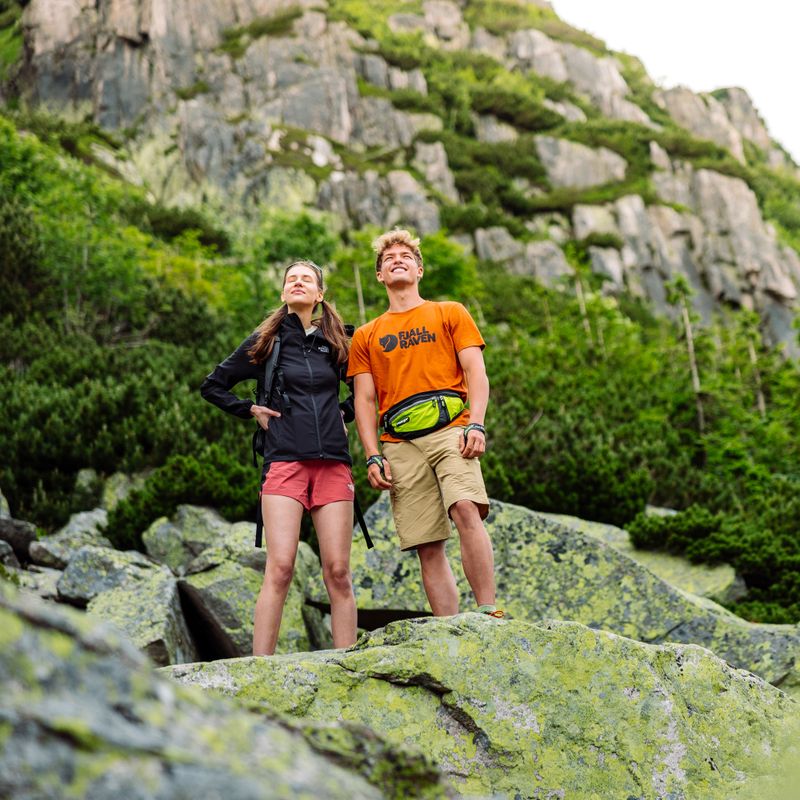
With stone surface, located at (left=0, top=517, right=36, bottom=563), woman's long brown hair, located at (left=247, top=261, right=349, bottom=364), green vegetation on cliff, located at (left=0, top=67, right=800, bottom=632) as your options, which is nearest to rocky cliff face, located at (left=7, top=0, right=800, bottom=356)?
green vegetation on cliff, located at (left=0, top=67, right=800, bottom=632)

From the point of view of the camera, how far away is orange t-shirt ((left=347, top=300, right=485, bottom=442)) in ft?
12.6

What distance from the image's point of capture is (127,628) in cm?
468

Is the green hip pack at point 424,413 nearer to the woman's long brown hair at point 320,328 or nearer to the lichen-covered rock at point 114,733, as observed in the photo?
the woman's long brown hair at point 320,328

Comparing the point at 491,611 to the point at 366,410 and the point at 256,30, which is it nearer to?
the point at 366,410

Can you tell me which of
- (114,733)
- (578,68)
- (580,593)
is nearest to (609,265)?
(580,593)

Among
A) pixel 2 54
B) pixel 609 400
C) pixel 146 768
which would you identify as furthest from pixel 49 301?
pixel 2 54

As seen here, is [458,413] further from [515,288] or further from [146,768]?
[515,288]

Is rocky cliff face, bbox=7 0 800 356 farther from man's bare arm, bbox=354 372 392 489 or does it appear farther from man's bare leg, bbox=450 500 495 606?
man's bare leg, bbox=450 500 495 606

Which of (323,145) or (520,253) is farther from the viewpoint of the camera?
(323,145)

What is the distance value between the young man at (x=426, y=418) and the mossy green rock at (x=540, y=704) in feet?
1.87

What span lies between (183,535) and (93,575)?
163 centimetres

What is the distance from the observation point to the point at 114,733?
0.87 m

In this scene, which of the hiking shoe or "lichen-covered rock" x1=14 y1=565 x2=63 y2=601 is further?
"lichen-covered rock" x1=14 y1=565 x2=63 y2=601

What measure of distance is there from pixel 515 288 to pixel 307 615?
94.4ft
